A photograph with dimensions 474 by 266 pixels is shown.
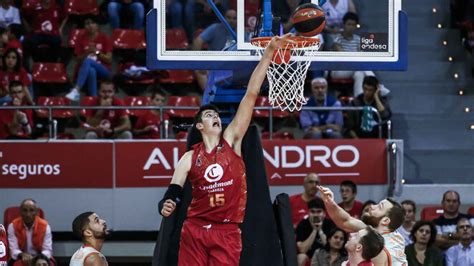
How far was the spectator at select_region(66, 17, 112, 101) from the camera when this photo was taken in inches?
548

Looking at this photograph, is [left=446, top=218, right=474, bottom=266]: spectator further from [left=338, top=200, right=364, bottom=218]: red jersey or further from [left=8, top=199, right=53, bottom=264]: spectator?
[left=8, top=199, right=53, bottom=264]: spectator

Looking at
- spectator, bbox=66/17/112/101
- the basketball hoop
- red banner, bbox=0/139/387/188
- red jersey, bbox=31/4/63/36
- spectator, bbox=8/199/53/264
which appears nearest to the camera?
the basketball hoop

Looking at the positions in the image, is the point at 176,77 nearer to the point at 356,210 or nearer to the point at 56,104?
the point at 56,104

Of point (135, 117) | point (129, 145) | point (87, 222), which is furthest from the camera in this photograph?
point (135, 117)

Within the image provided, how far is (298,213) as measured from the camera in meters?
12.3

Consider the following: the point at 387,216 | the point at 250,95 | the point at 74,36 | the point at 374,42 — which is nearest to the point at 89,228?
the point at 250,95

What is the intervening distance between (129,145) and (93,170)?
48cm

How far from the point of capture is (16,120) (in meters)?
13.1

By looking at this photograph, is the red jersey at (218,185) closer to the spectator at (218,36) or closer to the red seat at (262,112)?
the spectator at (218,36)

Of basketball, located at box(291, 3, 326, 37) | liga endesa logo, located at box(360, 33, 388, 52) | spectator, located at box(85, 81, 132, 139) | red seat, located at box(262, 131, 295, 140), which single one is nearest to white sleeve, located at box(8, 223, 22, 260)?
spectator, located at box(85, 81, 132, 139)

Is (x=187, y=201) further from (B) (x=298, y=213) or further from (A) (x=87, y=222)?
(B) (x=298, y=213)

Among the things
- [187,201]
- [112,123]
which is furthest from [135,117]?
[187,201]

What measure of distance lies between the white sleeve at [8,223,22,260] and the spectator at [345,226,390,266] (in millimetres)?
5348

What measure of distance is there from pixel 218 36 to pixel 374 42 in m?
1.40
